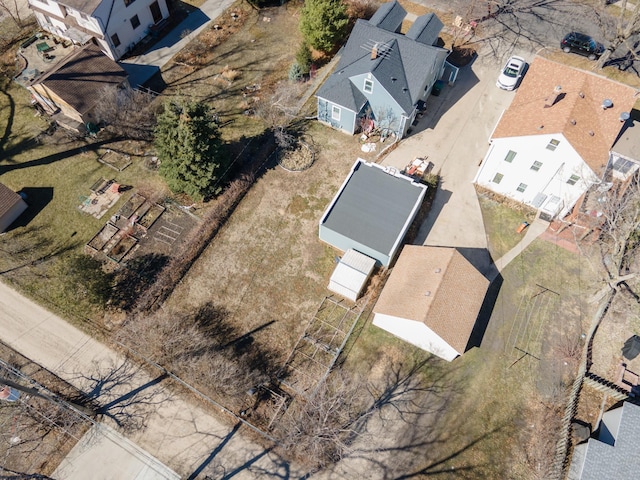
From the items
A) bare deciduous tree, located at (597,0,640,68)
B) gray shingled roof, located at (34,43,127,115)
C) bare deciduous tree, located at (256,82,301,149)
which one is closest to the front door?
gray shingled roof, located at (34,43,127,115)

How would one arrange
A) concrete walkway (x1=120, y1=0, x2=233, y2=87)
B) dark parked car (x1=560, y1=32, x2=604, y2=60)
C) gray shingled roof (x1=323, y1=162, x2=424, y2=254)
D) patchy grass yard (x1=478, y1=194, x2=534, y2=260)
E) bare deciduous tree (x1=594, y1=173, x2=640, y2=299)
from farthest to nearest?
dark parked car (x1=560, y1=32, x2=604, y2=60), concrete walkway (x1=120, y1=0, x2=233, y2=87), patchy grass yard (x1=478, y1=194, x2=534, y2=260), gray shingled roof (x1=323, y1=162, x2=424, y2=254), bare deciduous tree (x1=594, y1=173, x2=640, y2=299)

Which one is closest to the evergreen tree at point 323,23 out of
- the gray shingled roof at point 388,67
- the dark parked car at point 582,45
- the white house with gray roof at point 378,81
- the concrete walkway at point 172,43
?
the white house with gray roof at point 378,81

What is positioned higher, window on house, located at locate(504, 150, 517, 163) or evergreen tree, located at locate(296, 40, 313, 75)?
evergreen tree, located at locate(296, 40, 313, 75)

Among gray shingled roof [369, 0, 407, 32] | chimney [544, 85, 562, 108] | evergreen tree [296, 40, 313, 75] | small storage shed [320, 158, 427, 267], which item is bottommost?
small storage shed [320, 158, 427, 267]

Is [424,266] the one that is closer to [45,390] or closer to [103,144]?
[45,390]

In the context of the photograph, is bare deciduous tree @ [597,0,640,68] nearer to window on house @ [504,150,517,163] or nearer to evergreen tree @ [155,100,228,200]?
window on house @ [504,150,517,163]

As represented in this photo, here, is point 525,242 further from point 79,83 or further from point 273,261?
point 79,83
